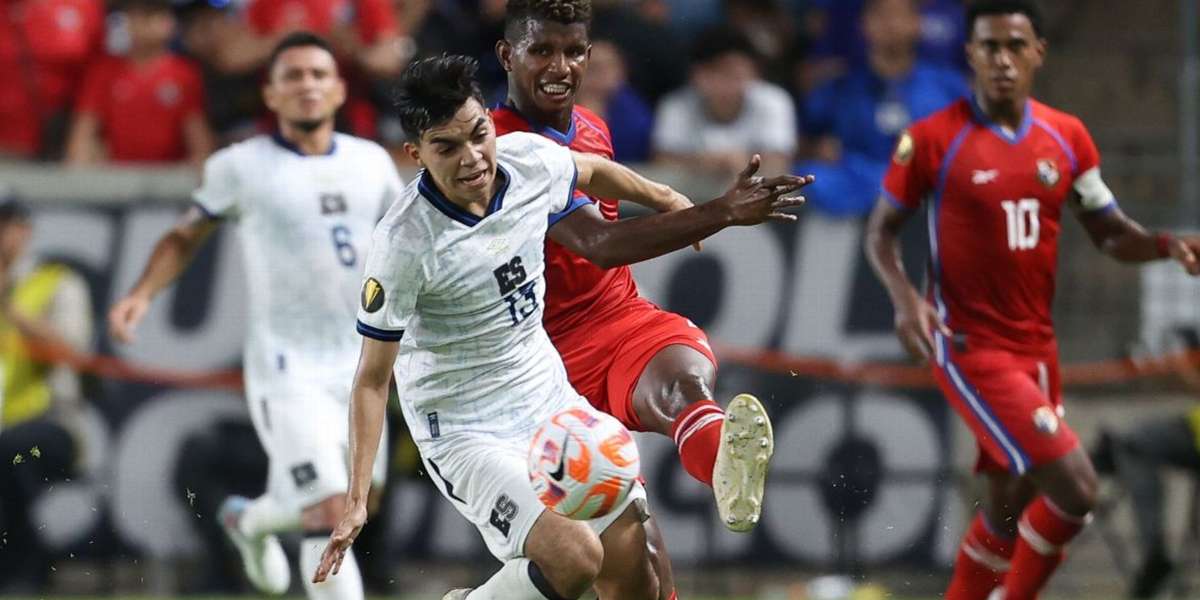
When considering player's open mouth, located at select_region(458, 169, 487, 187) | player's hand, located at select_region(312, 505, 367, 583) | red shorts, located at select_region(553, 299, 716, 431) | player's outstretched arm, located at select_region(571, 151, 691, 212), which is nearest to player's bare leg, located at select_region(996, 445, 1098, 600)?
red shorts, located at select_region(553, 299, 716, 431)

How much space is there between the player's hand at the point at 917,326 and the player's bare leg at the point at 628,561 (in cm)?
217

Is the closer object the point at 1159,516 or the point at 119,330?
the point at 119,330

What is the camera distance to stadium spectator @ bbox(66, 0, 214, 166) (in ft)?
41.9

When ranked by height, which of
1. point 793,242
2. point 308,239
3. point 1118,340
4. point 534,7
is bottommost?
point 1118,340

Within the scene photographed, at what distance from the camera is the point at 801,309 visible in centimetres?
1229

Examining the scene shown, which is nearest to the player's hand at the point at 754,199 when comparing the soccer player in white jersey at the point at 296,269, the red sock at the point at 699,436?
the red sock at the point at 699,436

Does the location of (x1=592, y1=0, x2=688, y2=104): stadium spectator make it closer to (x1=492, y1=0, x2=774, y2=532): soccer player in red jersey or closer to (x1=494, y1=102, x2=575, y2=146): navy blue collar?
(x1=492, y1=0, x2=774, y2=532): soccer player in red jersey

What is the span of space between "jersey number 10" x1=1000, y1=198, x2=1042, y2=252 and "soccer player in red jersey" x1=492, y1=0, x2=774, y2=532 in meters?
1.98

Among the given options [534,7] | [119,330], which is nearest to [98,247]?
[119,330]

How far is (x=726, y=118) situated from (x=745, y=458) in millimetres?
6103

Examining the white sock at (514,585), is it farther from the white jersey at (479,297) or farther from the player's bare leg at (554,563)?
the white jersey at (479,297)

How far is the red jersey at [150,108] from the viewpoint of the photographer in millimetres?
12766

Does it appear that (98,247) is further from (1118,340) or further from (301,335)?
(1118,340)

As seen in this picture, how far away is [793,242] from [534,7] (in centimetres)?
485
